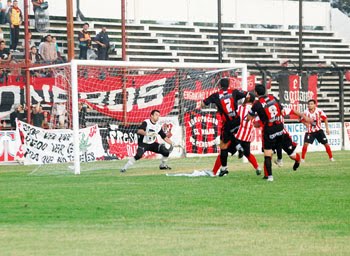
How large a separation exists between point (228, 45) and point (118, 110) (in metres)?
14.3

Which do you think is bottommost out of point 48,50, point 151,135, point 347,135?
point 347,135

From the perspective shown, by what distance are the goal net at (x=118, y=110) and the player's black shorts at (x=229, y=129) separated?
8.50m

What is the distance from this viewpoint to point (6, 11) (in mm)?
37062

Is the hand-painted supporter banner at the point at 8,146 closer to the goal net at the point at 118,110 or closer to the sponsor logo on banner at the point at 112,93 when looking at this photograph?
the goal net at the point at 118,110

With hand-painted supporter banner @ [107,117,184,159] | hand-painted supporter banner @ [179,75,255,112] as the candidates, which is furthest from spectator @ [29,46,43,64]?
hand-painted supporter banner @ [179,75,255,112]

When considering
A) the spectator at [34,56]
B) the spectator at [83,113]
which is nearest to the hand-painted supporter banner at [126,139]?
the spectator at [83,113]

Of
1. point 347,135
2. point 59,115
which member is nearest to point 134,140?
point 59,115

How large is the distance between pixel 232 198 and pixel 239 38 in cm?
3270

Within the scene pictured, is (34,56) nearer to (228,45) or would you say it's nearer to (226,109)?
(226,109)

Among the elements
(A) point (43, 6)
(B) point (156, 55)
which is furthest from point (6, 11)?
(B) point (156, 55)

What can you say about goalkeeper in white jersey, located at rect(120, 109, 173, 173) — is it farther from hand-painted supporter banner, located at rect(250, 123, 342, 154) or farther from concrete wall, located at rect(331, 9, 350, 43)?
concrete wall, located at rect(331, 9, 350, 43)

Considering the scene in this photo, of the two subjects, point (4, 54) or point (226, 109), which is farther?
point (4, 54)

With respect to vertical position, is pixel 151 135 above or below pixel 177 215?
above

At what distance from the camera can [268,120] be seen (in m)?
22.7
